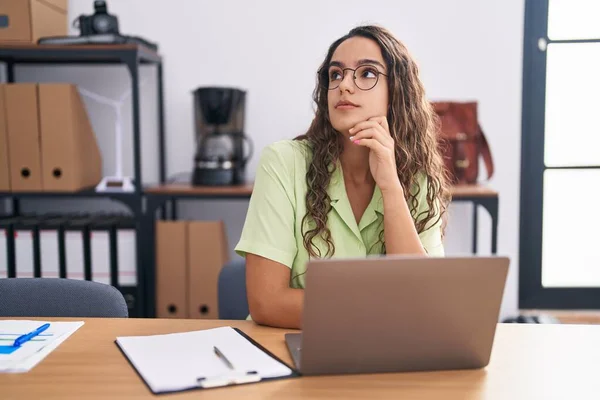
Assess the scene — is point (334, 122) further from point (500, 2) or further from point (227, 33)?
point (500, 2)

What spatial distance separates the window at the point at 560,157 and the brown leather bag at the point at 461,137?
45cm

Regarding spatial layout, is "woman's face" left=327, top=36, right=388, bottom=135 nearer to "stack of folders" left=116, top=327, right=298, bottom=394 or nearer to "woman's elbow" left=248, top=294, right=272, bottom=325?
"woman's elbow" left=248, top=294, right=272, bottom=325

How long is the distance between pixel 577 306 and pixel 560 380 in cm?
236

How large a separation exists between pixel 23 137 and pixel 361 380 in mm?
1985

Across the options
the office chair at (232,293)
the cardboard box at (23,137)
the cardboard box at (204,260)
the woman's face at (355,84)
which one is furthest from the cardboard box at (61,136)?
the woman's face at (355,84)

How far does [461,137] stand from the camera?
8.37 feet

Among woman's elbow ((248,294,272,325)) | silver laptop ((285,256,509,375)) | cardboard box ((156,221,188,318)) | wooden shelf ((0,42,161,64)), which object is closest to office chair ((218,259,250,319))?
woman's elbow ((248,294,272,325))

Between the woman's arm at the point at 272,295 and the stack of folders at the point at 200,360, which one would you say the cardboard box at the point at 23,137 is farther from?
Result: the stack of folders at the point at 200,360

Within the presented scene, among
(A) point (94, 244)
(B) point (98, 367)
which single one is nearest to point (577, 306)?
(A) point (94, 244)

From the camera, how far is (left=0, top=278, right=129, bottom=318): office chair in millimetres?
1289

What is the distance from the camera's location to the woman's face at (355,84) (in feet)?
4.49

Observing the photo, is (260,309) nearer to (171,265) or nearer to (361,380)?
(361,380)

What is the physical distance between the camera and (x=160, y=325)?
1.15 metres

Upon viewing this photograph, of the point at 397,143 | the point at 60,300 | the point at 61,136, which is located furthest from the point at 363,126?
the point at 61,136
